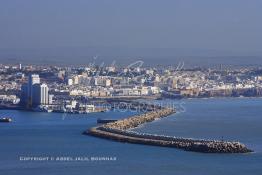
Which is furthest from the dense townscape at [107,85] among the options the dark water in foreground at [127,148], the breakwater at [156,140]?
the breakwater at [156,140]

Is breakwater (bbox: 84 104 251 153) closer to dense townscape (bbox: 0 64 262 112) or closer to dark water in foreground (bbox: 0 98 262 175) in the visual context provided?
dark water in foreground (bbox: 0 98 262 175)

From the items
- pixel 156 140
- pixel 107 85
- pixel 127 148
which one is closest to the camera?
pixel 127 148

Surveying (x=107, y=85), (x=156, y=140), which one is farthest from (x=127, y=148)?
(x=107, y=85)

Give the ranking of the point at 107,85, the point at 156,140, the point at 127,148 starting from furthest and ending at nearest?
the point at 107,85 < the point at 156,140 < the point at 127,148

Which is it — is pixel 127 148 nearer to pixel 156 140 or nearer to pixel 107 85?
pixel 156 140

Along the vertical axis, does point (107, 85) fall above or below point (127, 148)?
above

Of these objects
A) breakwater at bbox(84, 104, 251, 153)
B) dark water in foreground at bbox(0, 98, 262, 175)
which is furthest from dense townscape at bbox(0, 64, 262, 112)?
breakwater at bbox(84, 104, 251, 153)

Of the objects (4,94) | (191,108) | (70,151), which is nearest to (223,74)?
(4,94)
